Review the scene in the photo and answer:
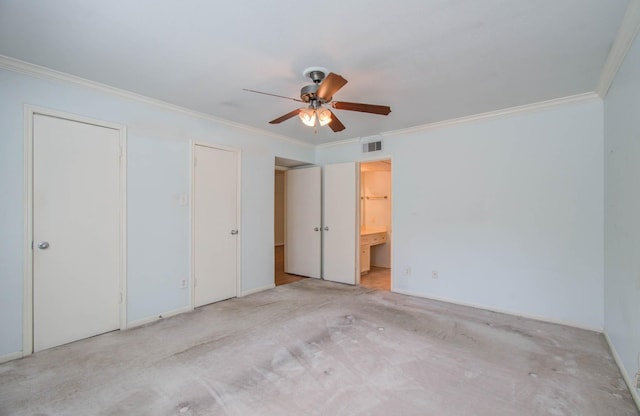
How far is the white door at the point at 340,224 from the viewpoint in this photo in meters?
4.68

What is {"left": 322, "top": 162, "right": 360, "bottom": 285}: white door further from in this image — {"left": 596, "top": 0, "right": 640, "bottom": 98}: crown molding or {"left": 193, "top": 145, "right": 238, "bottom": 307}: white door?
{"left": 596, "top": 0, "right": 640, "bottom": 98}: crown molding

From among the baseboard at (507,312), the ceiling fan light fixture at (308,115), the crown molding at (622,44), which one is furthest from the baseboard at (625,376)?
the ceiling fan light fixture at (308,115)

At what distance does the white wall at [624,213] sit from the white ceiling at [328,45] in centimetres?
31

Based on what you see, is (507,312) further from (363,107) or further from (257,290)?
(257,290)

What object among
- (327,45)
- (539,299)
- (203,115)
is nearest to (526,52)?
(327,45)

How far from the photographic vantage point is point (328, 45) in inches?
81.0

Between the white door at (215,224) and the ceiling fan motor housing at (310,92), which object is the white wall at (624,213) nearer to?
the ceiling fan motor housing at (310,92)

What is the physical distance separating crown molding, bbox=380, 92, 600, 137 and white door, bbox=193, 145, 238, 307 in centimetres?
247

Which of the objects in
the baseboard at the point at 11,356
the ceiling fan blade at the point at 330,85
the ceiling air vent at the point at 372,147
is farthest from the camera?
the ceiling air vent at the point at 372,147

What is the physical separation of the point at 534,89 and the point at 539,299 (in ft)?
7.24

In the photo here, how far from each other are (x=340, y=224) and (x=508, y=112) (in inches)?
107

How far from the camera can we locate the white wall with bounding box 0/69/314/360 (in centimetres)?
230

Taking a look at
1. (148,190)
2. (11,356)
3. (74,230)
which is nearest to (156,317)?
(11,356)

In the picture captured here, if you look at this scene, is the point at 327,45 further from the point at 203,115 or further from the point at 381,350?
the point at 381,350
